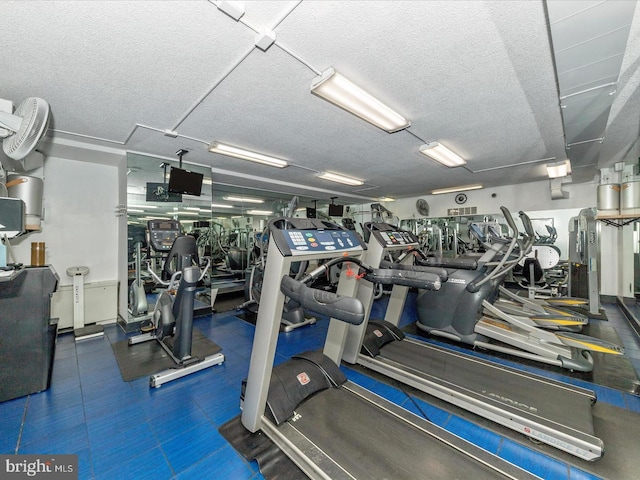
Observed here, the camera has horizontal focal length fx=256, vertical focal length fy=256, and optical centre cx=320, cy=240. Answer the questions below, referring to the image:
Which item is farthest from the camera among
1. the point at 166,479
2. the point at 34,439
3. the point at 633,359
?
the point at 633,359

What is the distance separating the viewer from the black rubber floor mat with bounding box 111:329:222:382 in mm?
2824

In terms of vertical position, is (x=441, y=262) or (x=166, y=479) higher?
(x=441, y=262)

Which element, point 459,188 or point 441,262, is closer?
point 441,262

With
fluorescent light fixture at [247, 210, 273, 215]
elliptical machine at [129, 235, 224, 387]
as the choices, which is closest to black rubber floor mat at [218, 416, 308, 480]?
elliptical machine at [129, 235, 224, 387]

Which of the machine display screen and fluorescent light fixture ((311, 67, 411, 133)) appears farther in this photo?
the machine display screen

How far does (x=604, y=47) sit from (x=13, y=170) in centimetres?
619

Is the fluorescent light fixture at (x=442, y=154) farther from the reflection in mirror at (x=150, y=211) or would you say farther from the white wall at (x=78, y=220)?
the white wall at (x=78, y=220)

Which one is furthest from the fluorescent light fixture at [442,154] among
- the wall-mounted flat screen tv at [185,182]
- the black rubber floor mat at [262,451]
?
Answer: the black rubber floor mat at [262,451]

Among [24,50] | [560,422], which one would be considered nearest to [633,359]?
[560,422]

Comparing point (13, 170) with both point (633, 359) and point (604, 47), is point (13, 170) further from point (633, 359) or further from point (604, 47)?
point (633, 359)

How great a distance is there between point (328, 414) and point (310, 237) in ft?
4.38

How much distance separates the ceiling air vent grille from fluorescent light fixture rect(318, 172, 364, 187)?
11.9 ft

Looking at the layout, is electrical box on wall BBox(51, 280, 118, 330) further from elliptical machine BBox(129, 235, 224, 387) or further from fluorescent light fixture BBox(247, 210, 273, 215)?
fluorescent light fixture BBox(247, 210, 273, 215)

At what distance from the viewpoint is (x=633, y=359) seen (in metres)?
3.05
